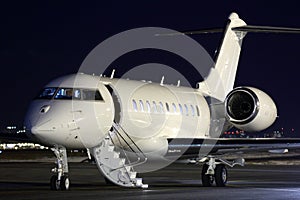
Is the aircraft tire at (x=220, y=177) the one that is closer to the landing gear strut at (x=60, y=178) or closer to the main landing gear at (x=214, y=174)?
the main landing gear at (x=214, y=174)

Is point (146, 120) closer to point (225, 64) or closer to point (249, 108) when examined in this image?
point (249, 108)

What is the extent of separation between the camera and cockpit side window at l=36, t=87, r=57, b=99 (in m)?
20.3

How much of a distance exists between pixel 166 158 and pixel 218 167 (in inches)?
75.9

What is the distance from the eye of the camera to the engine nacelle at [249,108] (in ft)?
80.8

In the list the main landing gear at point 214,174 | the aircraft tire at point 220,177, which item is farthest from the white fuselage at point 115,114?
the aircraft tire at point 220,177

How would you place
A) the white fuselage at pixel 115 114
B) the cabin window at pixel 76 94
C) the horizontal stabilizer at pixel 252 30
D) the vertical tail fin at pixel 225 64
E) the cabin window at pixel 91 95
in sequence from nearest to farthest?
the white fuselage at pixel 115 114 → the cabin window at pixel 76 94 → the cabin window at pixel 91 95 → the horizontal stabilizer at pixel 252 30 → the vertical tail fin at pixel 225 64

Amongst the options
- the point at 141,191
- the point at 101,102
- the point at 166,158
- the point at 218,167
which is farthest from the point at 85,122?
the point at 218,167

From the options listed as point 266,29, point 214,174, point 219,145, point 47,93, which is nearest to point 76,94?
point 47,93

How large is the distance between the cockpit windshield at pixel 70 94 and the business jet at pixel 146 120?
3cm

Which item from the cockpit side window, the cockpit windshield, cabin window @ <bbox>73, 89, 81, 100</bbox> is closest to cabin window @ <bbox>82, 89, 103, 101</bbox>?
the cockpit windshield

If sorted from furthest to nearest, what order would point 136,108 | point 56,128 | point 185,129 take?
point 185,129 → point 136,108 → point 56,128

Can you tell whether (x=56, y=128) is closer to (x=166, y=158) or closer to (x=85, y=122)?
(x=85, y=122)

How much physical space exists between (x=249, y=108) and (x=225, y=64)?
15.8 ft

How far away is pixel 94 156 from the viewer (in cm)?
2144
